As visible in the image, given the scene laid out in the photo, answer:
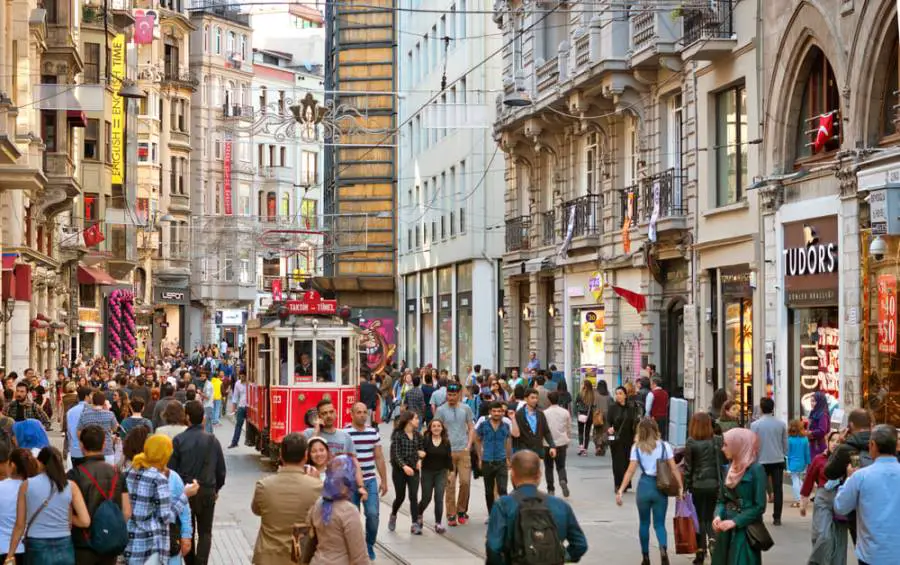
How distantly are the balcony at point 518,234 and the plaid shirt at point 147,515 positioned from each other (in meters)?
34.2

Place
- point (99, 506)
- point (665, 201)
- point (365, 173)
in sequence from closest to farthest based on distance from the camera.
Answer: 1. point (99, 506)
2. point (665, 201)
3. point (365, 173)

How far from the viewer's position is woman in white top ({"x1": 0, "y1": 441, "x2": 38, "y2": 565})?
11.4 metres

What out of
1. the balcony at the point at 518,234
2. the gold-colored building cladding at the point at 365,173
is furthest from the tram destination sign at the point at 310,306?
the gold-colored building cladding at the point at 365,173

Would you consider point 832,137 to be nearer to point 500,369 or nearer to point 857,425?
point 857,425

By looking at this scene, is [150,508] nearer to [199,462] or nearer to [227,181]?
[199,462]

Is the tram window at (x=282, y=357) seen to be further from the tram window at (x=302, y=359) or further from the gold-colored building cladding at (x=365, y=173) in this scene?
the gold-colored building cladding at (x=365, y=173)

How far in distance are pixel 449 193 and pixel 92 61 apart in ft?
47.7

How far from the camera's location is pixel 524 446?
21.8 metres

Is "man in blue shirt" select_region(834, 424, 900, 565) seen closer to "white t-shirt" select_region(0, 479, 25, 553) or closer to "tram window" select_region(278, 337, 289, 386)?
"white t-shirt" select_region(0, 479, 25, 553)

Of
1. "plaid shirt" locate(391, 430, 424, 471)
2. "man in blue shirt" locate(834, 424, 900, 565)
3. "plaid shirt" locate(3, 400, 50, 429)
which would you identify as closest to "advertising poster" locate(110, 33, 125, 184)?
"plaid shirt" locate(3, 400, 50, 429)

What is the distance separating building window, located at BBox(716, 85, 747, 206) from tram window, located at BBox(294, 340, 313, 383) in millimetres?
8403

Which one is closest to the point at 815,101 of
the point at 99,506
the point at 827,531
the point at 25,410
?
the point at 25,410

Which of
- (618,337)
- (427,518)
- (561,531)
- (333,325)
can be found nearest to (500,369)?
(618,337)

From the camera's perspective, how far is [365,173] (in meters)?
69.7
